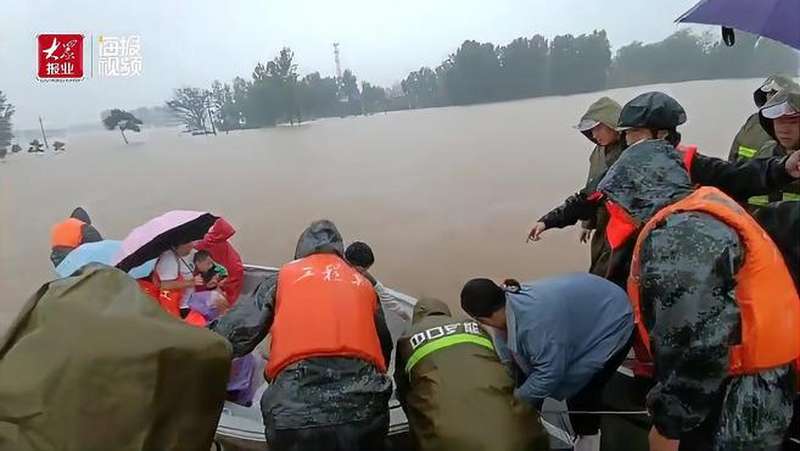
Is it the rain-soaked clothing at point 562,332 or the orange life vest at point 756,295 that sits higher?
the orange life vest at point 756,295

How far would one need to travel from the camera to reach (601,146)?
6.99 feet

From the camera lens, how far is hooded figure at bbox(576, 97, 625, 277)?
6.79 ft

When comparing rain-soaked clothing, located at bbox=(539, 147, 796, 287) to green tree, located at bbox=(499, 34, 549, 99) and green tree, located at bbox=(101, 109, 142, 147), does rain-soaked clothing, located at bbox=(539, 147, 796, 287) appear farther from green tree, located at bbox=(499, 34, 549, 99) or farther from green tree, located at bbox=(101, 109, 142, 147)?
green tree, located at bbox=(101, 109, 142, 147)

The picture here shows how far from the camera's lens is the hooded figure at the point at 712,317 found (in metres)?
1.10

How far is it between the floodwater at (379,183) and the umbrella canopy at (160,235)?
0.30ft

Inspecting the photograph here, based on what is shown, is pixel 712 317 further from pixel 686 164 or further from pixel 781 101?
pixel 781 101

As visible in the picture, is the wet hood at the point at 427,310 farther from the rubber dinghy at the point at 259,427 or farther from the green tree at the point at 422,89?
the green tree at the point at 422,89

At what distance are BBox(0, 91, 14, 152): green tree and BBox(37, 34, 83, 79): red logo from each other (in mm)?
141

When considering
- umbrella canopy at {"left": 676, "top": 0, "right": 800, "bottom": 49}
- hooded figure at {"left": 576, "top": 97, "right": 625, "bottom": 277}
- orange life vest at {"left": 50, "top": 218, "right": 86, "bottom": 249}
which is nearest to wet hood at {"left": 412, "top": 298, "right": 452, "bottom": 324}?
hooded figure at {"left": 576, "top": 97, "right": 625, "bottom": 277}

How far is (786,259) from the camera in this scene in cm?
148

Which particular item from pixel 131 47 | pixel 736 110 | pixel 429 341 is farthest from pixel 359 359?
pixel 736 110

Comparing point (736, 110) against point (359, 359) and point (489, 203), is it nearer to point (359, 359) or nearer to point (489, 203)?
Answer: point (489, 203)

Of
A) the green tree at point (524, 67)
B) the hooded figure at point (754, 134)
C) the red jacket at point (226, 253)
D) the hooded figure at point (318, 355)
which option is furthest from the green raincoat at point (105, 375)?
the hooded figure at point (754, 134)

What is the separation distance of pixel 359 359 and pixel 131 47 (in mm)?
1160
